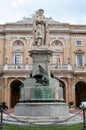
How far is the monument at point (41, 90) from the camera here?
58.2 feet

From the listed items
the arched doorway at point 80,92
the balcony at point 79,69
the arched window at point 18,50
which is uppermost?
the arched window at point 18,50

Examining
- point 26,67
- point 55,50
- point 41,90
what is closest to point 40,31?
point 41,90

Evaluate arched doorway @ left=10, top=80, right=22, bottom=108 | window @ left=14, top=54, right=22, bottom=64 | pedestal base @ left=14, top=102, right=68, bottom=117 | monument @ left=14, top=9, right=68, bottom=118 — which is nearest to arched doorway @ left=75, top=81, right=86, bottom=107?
arched doorway @ left=10, top=80, right=22, bottom=108

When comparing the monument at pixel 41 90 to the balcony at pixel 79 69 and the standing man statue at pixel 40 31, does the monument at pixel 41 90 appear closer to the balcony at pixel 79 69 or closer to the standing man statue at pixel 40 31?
the standing man statue at pixel 40 31

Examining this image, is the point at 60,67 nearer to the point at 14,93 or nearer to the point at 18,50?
the point at 18,50

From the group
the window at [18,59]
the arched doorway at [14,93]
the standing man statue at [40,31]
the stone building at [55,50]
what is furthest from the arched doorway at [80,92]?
the standing man statue at [40,31]

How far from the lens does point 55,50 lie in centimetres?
5766

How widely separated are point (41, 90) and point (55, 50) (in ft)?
130

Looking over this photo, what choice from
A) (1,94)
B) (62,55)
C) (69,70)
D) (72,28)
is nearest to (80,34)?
(72,28)

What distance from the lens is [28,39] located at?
188 feet

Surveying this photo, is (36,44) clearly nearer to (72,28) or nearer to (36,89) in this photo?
(36,89)

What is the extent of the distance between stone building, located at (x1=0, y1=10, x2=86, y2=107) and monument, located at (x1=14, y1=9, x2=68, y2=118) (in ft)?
107

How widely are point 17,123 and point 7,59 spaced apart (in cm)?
4157

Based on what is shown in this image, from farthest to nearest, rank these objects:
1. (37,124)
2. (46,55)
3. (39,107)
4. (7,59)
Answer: (7,59) → (46,55) → (39,107) → (37,124)
